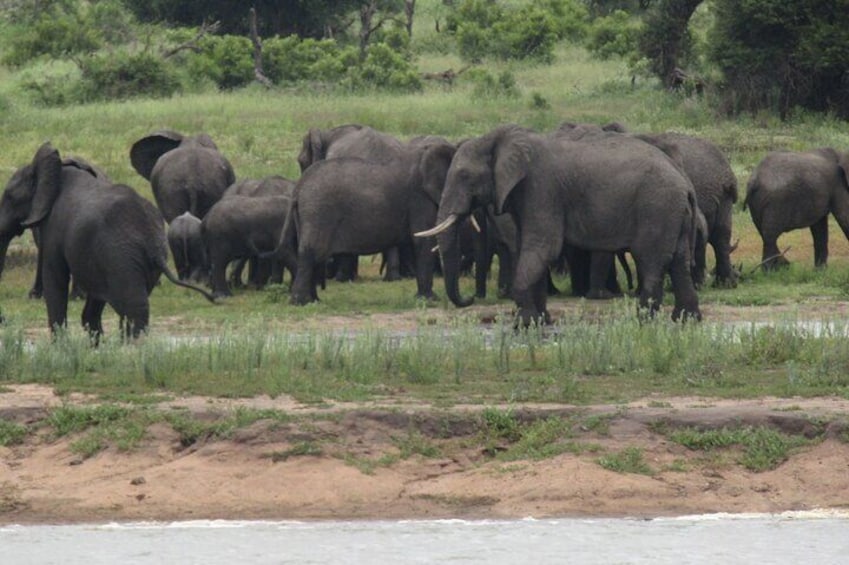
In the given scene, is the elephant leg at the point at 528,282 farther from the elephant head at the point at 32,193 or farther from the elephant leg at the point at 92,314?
the elephant head at the point at 32,193

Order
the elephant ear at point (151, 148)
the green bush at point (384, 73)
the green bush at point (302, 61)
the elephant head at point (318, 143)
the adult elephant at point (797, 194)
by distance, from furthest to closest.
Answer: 1. the green bush at point (302, 61)
2. the green bush at point (384, 73)
3. the elephant ear at point (151, 148)
4. the elephant head at point (318, 143)
5. the adult elephant at point (797, 194)

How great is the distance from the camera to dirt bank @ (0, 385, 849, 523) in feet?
34.9

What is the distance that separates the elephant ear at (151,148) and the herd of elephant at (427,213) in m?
0.03

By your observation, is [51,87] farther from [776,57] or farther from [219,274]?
[219,274]

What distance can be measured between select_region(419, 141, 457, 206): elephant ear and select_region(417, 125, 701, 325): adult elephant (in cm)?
157

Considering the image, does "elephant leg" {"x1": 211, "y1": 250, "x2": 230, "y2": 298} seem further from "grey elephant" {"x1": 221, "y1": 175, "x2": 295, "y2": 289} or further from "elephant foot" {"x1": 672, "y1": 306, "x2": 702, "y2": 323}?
"elephant foot" {"x1": 672, "y1": 306, "x2": 702, "y2": 323}

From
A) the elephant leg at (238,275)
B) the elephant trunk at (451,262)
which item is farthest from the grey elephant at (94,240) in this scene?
the elephant leg at (238,275)

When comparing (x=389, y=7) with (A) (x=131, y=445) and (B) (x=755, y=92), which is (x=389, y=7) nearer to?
(B) (x=755, y=92)

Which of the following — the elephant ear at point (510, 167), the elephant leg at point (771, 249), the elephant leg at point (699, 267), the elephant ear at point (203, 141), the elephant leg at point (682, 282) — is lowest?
the elephant leg at point (771, 249)

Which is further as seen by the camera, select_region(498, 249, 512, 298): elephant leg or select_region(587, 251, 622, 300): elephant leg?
select_region(498, 249, 512, 298): elephant leg

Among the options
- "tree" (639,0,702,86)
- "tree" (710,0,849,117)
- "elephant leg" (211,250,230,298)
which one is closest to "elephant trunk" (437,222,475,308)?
"elephant leg" (211,250,230,298)

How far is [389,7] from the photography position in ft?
171

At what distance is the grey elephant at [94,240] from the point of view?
14570 millimetres

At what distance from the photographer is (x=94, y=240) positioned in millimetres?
14547
